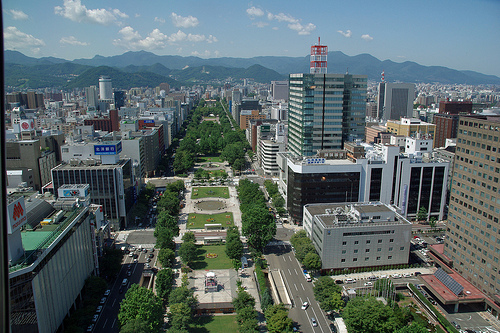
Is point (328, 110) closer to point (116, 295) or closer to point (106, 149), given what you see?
point (106, 149)

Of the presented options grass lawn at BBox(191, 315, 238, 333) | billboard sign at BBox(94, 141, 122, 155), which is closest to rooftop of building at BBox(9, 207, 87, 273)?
grass lawn at BBox(191, 315, 238, 333)

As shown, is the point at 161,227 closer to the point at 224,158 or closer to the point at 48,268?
the point at 48,268

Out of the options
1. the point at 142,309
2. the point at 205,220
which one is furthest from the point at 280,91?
the point at 142,309

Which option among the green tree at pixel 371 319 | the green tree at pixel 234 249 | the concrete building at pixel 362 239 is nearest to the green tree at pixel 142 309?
the green tree at pixel 234 249

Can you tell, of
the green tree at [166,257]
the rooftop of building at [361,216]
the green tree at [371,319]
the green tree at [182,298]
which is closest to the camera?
the green tree at [371,319]

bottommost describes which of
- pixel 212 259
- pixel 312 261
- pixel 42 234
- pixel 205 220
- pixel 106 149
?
pixel 212 259

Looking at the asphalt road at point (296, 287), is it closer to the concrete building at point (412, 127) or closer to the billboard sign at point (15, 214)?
the billboard sign at point (15, 214)
